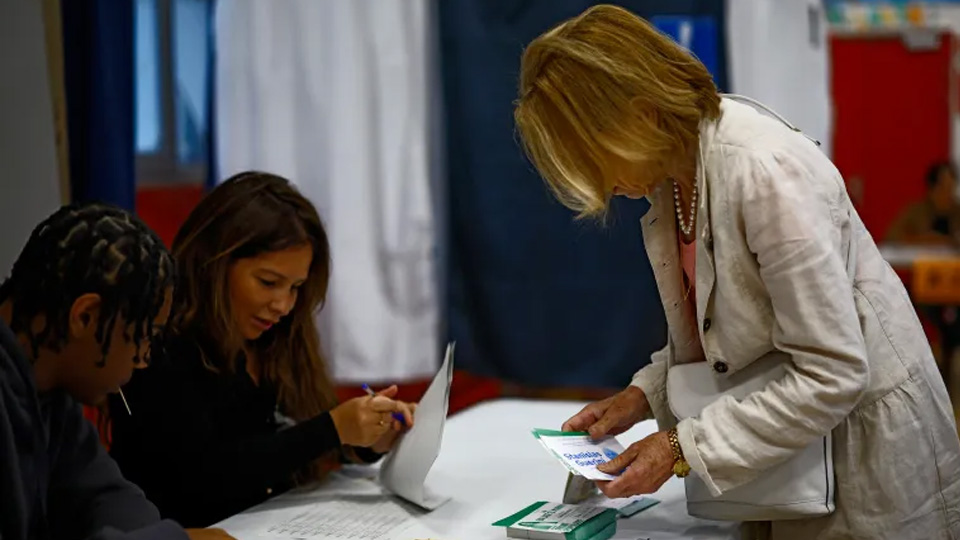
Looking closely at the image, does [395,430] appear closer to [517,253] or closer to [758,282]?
[758,282]

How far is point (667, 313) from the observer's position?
1.76 meters

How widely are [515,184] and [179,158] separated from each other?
116cm

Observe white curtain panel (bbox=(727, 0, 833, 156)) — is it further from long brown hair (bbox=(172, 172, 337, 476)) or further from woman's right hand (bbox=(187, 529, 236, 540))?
woman's right hand (bbox=(187, 529, 236, 540))

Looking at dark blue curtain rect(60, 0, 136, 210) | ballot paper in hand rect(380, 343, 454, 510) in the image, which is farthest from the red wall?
ballot paper in hand rect(380, 343, 454, 510)

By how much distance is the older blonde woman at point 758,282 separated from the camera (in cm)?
150

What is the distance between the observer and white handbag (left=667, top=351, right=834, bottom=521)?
1.59m

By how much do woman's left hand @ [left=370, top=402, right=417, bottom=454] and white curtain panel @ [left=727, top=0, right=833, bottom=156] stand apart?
1.73 meters

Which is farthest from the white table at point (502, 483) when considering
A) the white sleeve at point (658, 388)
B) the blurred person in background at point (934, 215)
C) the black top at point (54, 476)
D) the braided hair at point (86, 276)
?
the blurred person in background at point (934, 215)

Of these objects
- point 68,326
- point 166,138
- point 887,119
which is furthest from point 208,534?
point 887,119

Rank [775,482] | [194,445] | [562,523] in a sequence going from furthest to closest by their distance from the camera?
[194,445] → [562,523] → [775,482]

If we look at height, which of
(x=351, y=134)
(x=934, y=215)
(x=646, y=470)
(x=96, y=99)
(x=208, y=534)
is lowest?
(x=934, y=215)

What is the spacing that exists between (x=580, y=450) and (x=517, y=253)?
2.10 m

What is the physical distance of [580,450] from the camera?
172 centimetres

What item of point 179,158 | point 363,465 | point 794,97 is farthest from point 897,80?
point 363,465
